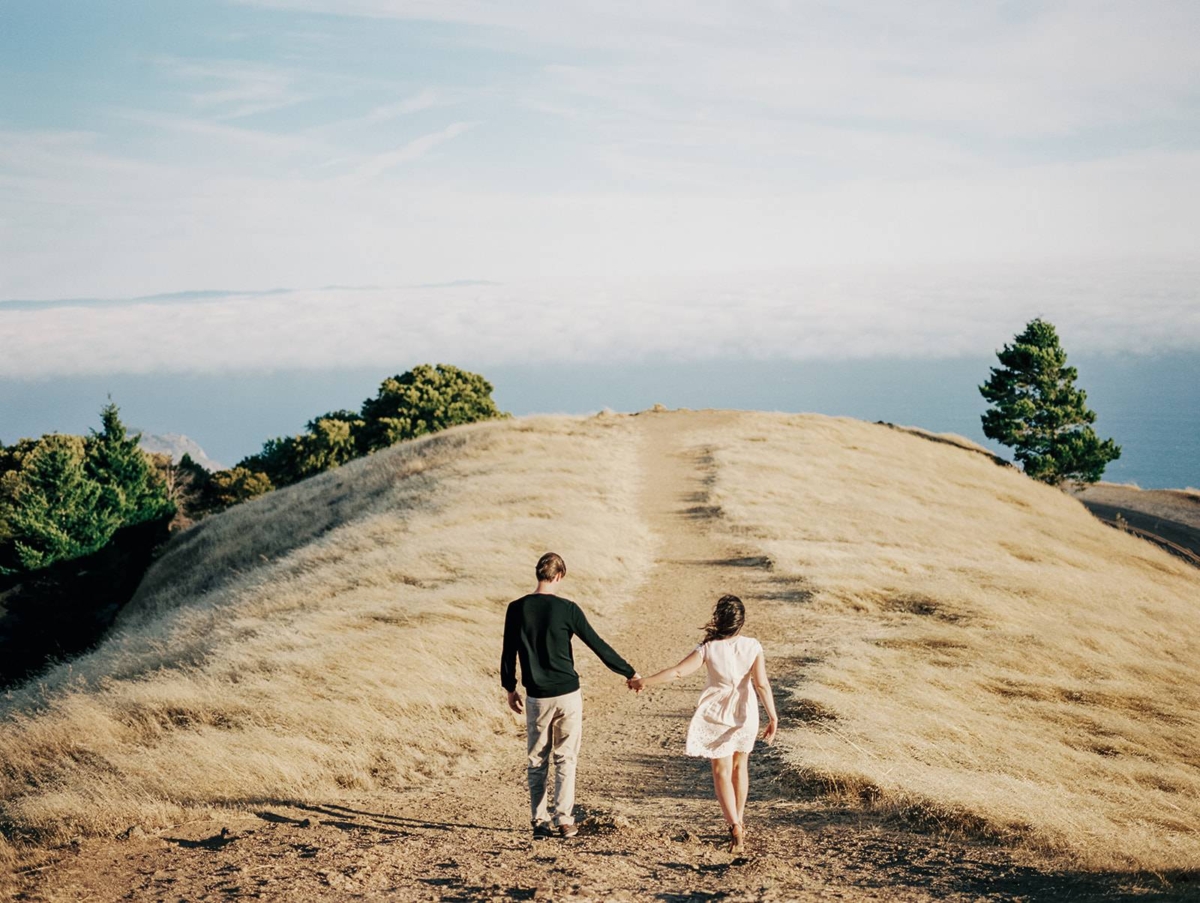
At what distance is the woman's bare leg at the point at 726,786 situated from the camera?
Answer: 7.12 metres

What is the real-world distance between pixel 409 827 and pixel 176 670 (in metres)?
7.12

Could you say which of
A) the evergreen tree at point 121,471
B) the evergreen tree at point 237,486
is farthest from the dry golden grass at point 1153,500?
the evergreen tree at point 121,471

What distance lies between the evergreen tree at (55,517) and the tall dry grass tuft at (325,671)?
15625 mm

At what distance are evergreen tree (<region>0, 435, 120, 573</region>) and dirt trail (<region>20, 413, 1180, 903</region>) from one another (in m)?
37.6

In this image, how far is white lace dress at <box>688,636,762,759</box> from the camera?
23.0 feet

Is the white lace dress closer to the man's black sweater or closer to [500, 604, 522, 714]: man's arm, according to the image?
the man's black sweater

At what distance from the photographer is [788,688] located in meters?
11.9

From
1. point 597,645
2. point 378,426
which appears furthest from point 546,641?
point 378,426

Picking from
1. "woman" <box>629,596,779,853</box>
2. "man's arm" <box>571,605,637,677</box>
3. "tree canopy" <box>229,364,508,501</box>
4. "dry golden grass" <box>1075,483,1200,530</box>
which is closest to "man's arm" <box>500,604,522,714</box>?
"man's arm" <box>571,605,637,677</box>

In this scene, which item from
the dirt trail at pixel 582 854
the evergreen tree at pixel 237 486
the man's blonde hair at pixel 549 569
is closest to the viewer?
the dirt trail at pixel 582 854

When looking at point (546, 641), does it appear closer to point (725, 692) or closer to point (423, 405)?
point (725, 692)

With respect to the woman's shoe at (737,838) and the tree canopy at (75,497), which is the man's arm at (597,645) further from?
the tree canopy at (75,497)

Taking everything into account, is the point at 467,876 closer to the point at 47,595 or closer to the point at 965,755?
the point at 965,755

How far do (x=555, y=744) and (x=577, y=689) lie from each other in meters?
0.50
